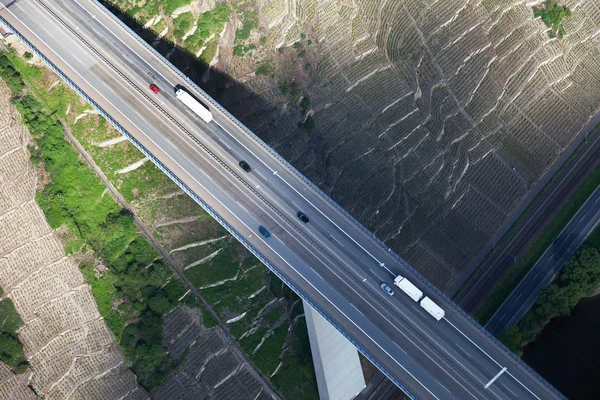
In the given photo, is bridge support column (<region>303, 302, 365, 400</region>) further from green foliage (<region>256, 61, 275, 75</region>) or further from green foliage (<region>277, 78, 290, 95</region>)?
green foliage (<region>256, 61, 275, 75</region>)

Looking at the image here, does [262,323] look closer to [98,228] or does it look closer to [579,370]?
[98,228]

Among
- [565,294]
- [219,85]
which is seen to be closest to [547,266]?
[565,294]

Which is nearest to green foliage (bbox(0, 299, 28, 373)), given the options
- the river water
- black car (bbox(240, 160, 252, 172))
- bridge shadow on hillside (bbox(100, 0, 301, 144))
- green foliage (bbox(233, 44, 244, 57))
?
black car (bbox(240, 160, 252, 172))

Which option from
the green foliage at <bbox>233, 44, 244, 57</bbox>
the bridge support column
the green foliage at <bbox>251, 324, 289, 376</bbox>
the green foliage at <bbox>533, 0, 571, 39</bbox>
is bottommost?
the green foliage at <bbox>251, 324, 289, 376</bbox>

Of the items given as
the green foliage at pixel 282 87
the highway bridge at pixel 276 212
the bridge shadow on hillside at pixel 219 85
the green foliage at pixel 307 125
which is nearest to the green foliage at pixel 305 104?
the green foliage at pixel 307 125

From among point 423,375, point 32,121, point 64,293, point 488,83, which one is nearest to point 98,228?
point 64,293

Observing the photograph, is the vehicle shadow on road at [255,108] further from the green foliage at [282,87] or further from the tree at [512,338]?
the tree at [512,338]

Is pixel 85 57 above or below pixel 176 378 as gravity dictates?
above
